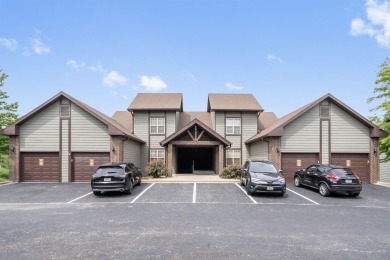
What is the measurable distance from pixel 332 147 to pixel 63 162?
20.3m

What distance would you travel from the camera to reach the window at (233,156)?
981 inches

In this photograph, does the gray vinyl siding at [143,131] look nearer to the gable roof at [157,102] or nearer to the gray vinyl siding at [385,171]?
the gable roof at [157,102]

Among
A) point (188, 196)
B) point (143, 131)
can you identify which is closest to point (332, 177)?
point (188, 196)

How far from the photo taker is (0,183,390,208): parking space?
40.7ft

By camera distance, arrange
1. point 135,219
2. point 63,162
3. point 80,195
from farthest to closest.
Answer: point 63,162
point 80,195
point 135,219

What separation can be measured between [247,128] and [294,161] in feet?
22.2

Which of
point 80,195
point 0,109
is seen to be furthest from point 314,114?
point 0,109

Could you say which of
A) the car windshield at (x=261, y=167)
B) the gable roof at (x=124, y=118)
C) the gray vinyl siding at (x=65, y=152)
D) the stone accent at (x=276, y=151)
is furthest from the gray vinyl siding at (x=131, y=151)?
the stone accent at (x=276, y=151)

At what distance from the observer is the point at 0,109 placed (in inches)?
1067

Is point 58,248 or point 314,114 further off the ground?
point 314,114

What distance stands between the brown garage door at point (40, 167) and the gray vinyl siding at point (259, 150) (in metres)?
15.7

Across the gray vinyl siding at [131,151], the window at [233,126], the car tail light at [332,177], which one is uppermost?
the window at [233,126]

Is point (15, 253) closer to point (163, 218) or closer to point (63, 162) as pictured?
point (163, 218)

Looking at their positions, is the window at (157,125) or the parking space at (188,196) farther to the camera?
the window at (157,125)
